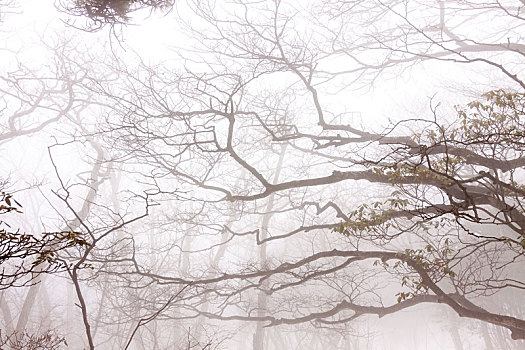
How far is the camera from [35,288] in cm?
1220

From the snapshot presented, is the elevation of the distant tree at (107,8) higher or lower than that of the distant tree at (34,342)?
higher

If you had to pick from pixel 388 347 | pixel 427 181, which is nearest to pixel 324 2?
pixel 427 181

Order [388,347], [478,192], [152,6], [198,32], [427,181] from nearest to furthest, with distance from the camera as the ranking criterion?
[152,6] → [427,181] → [478,192] → [198,32] → [388,347]

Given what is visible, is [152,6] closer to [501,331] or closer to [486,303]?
[486,303]

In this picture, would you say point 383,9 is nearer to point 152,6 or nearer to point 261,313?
point 152,6

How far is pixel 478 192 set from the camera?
540cm

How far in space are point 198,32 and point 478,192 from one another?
224 inches

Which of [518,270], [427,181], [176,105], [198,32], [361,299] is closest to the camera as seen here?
[427,181]

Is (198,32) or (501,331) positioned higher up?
(198,32)

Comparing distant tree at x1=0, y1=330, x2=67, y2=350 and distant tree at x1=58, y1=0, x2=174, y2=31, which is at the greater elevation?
distant tree at x1=58, y1=0, x2=174, y2=31

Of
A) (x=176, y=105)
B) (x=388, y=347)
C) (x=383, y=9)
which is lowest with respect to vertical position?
(x=388, y=347)

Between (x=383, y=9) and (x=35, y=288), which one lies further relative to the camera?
(x=35, y=288)

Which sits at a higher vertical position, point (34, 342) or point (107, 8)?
point (107, 8)

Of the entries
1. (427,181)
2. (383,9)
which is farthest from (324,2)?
(427,181)
